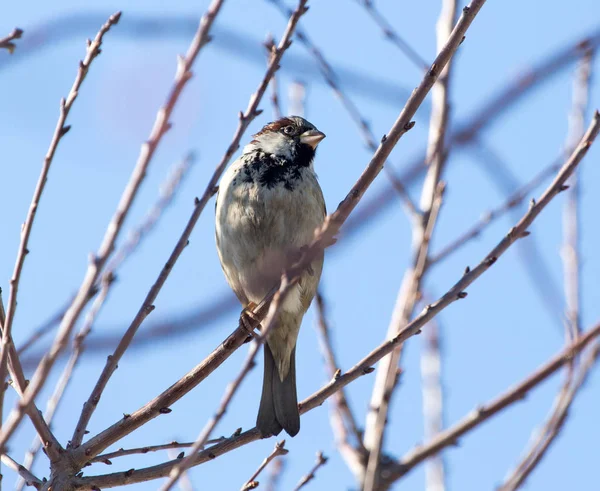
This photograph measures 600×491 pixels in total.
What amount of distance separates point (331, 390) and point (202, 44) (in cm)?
121

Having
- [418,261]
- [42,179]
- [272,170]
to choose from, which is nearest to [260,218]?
[272,170]

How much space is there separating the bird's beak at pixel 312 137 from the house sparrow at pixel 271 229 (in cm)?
25

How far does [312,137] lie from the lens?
4.11 metres

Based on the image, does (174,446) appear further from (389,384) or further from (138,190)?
(138,190)

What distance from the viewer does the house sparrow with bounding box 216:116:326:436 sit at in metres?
3.56

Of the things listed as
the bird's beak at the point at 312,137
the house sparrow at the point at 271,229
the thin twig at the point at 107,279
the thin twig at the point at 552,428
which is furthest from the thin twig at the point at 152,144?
the bird's beak at the point at 312,137

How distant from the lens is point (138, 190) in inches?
54.2

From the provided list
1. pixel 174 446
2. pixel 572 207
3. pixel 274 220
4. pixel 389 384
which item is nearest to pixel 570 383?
pixel 389 384

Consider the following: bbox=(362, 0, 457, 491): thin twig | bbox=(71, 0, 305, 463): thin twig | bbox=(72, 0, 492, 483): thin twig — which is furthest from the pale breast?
bbox=(72, 0, 492, 483): thin twig

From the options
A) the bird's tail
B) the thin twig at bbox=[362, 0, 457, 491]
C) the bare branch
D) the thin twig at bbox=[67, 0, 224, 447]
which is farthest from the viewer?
the bird's tail

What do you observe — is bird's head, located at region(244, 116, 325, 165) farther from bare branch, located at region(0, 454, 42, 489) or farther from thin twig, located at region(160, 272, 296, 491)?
thin twig, located at region(160, 272, 296, 491)

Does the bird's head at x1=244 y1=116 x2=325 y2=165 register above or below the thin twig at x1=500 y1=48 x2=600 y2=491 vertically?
above

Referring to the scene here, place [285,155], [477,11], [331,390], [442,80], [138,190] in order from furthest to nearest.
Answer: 1. [285,155]
2. [442,80]
3. [331,390]
4. [477,11]
5. [138,190]

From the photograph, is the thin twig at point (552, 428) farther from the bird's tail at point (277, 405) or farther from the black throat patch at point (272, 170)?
the black throat patch at point (272, 170)
